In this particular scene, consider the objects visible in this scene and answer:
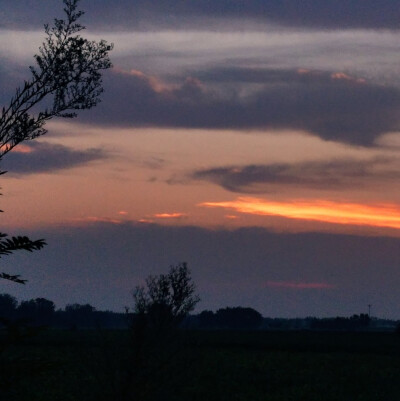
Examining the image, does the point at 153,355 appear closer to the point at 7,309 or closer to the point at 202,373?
the point at 7,309

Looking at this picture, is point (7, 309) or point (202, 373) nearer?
point (7, 309)

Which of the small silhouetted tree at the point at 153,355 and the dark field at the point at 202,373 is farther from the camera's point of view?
the small silhouetted tree at the point at 153,355

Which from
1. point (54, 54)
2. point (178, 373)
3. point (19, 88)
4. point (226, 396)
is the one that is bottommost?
point (226, 396)

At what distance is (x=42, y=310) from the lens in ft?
582

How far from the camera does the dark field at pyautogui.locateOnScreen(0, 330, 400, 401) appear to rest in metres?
4.83

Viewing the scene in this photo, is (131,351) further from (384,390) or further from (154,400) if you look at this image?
(384,390)

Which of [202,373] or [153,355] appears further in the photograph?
[202,373]

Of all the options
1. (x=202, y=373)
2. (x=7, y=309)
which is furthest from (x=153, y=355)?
(x=202, y=373)

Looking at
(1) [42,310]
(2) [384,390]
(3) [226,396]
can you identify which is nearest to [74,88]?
(3) [226,396]

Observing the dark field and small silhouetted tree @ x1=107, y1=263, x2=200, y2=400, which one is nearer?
the dark field

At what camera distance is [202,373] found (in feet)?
190

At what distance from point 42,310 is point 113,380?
530ft

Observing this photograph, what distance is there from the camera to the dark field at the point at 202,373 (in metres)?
4.83

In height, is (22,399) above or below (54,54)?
below
